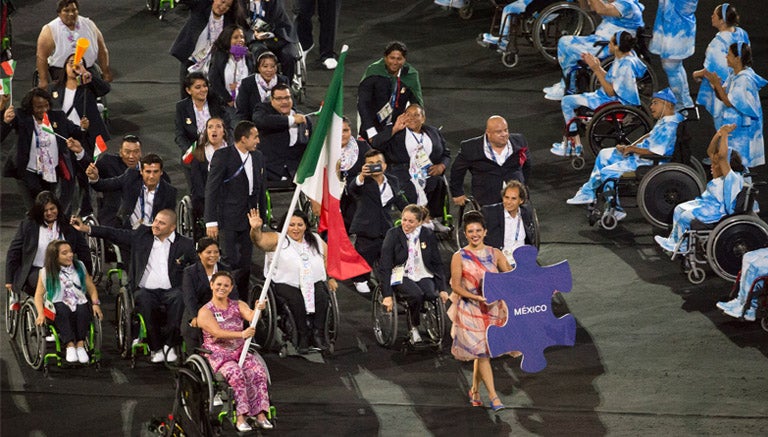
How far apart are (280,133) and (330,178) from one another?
2.69 m

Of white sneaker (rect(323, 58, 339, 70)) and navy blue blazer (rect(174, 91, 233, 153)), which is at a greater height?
navy blue blazer (rect(174, 91, 233, 153))

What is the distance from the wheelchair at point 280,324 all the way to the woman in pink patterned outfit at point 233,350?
728 mm

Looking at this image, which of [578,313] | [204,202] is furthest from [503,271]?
[204,202]

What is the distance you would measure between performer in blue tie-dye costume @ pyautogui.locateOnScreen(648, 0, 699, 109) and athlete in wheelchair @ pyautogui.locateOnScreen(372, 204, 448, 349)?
13.0 feet

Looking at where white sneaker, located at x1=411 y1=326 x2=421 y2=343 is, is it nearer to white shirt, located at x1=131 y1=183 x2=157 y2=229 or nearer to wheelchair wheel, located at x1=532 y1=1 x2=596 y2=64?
white shirt, located at x1=131 y1=183 x2=157 y2=229

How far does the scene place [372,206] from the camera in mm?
12320

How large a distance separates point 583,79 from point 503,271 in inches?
165

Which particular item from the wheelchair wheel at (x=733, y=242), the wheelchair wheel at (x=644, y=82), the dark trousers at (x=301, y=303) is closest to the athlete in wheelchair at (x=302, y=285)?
the dark trousers at (x=301, y=303)

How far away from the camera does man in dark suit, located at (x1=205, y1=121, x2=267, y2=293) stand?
472 inches

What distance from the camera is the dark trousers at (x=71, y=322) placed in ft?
37.1

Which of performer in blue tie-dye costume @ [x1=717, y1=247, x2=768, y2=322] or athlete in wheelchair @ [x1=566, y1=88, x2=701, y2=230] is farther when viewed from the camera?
athlete in wheelchair @ [x1=566, y1=88, x2=701, y2=230]

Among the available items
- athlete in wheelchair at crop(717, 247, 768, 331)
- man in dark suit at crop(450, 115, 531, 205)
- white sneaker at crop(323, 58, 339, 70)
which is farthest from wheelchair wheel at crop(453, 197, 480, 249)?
white sneaker at crop(323, 58, 339, 70)

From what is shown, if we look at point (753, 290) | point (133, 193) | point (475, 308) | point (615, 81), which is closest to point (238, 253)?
point (133, 193)

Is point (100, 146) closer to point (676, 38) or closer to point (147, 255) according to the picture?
point (147, 255)
